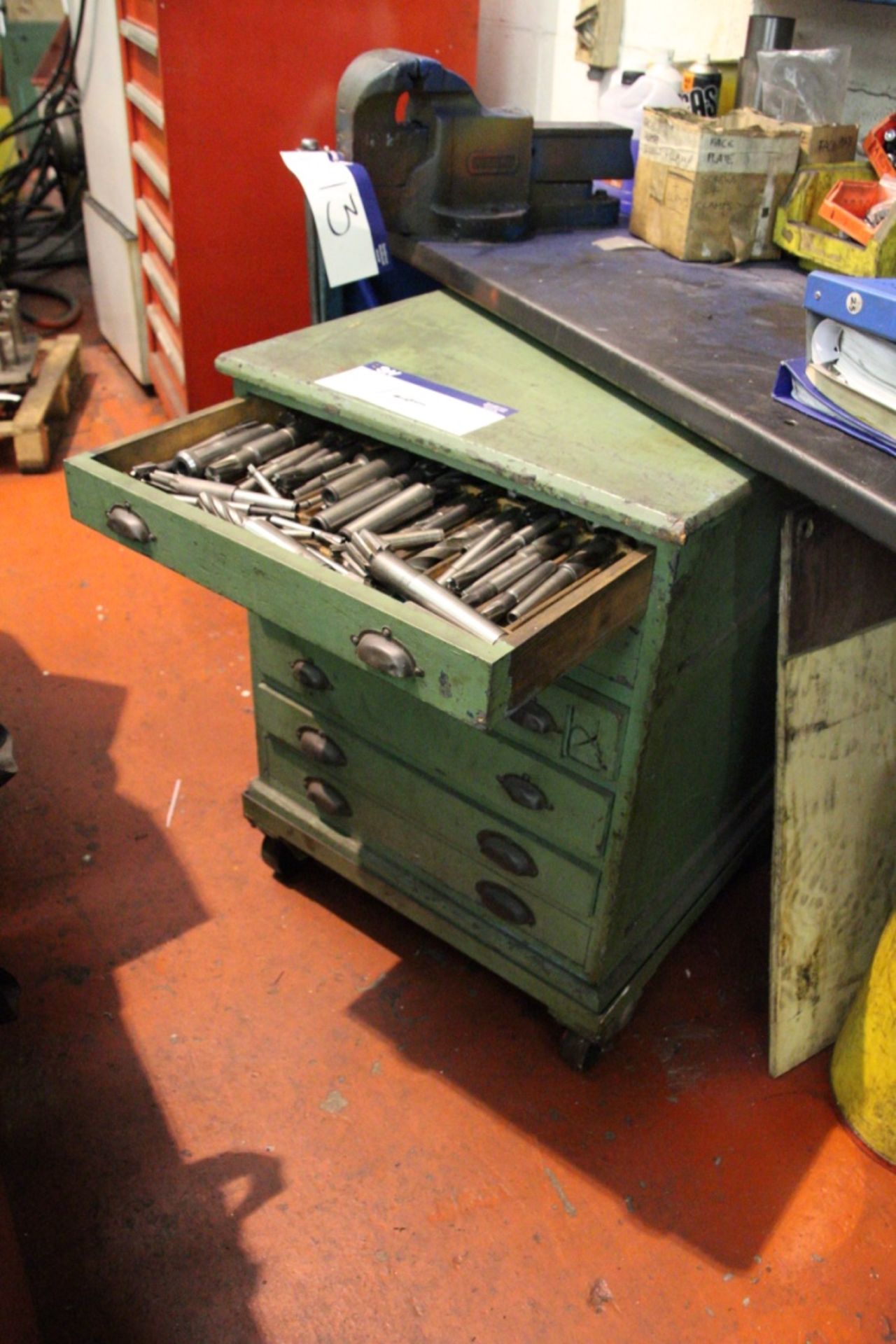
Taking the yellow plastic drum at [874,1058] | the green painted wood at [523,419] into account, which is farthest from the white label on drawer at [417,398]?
the yellow plastic drum at [874,1058]

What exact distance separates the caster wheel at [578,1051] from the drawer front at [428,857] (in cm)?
13

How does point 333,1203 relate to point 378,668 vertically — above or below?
below

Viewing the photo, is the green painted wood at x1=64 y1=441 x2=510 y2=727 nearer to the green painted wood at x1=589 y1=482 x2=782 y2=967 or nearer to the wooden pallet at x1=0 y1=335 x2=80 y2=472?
the green painted wood at x1=589 y1=482 x2=782 y2=967

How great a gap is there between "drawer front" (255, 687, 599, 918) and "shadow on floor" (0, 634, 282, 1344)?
0.34m

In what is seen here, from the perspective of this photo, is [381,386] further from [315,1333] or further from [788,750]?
[315,1333]

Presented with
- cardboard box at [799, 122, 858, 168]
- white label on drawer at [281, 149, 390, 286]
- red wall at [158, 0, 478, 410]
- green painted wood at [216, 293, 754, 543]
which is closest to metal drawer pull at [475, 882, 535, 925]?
green painted wood at [216, 293, 754, 543]

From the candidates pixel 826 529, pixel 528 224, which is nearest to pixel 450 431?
pixel 826 529

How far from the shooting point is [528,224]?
1697 mm

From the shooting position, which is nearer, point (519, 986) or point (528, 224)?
point (519, 986)

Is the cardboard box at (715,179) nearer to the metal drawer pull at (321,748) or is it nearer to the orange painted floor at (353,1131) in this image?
the metal drawer pull at (321,748)

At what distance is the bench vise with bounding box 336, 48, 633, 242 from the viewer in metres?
1.53

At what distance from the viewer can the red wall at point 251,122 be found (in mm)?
2176

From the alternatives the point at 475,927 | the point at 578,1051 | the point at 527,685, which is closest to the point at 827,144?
the point at 527,685

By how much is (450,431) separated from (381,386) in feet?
0.49
